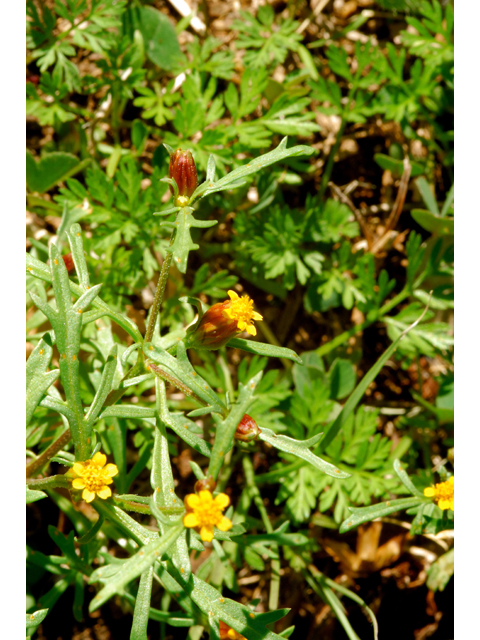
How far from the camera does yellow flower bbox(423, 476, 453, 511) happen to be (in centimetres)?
213

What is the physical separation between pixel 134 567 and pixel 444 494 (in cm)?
132

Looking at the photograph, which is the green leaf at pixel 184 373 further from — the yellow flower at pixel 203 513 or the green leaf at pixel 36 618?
the green leaf at pixel 36 618

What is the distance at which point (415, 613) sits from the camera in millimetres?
3287

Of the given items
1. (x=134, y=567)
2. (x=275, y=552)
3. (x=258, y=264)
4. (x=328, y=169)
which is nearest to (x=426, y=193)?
(x=328, y=169)

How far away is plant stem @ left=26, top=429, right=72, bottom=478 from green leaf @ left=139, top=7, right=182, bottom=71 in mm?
2170

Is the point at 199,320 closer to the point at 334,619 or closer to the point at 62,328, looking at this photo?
the point at 62,328

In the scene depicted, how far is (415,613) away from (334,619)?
507 mm

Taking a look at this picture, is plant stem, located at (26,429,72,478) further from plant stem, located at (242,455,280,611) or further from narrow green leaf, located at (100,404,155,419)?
plant stem, located at (242,455,280,611)

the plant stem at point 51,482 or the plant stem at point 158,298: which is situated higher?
the plant stem at point 158,298

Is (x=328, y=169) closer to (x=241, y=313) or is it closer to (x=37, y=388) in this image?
(x=241, y=313)

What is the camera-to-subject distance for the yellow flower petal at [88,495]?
164 cm

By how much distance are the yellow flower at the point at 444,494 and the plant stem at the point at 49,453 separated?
1.39 meters

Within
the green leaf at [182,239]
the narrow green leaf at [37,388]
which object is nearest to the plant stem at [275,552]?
the narrow green leaf at [37,388]

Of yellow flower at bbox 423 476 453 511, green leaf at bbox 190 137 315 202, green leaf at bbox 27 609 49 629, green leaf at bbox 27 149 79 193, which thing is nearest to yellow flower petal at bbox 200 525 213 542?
green leaf at bbox 27 609 49 629
